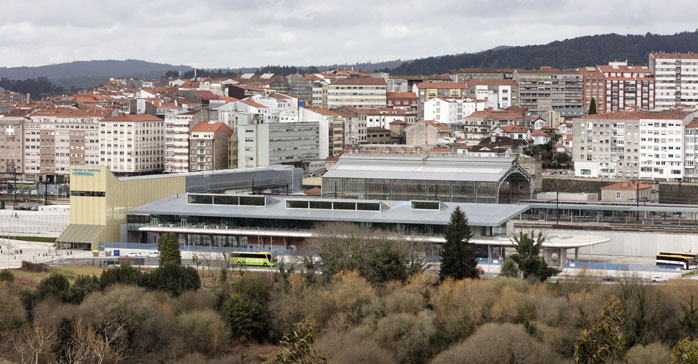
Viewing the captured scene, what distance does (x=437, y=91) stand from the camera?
95000 mm

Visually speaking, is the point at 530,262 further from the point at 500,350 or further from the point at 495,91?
the point at 495,91

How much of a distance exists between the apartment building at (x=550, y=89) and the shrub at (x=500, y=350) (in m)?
69.4

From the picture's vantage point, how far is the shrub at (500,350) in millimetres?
28656

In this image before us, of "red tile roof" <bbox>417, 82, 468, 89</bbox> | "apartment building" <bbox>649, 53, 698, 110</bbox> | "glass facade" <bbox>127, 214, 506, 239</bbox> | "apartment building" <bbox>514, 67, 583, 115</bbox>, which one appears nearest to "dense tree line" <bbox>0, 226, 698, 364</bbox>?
"glass facade" <bbox>127, 214, 506, 239</bbox>

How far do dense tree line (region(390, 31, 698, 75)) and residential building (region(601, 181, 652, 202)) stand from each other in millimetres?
91945

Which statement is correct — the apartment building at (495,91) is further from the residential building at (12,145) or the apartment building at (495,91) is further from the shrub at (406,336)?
the shrub at (406,336)

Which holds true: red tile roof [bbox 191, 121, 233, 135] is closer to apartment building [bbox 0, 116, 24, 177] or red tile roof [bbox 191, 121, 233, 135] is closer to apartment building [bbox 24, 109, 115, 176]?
apartment building [bbox 24, 109, 115, 176]

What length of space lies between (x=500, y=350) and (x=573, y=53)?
132 meters

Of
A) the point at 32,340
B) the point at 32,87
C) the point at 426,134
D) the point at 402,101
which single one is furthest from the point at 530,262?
the point at 32,87

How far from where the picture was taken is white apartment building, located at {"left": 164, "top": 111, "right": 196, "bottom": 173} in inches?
2943

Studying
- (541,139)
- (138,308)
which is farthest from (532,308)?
(541,139)

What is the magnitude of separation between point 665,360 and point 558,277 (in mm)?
10169

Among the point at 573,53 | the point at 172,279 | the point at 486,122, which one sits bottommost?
the point at 172,279

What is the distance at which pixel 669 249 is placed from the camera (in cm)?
4597
